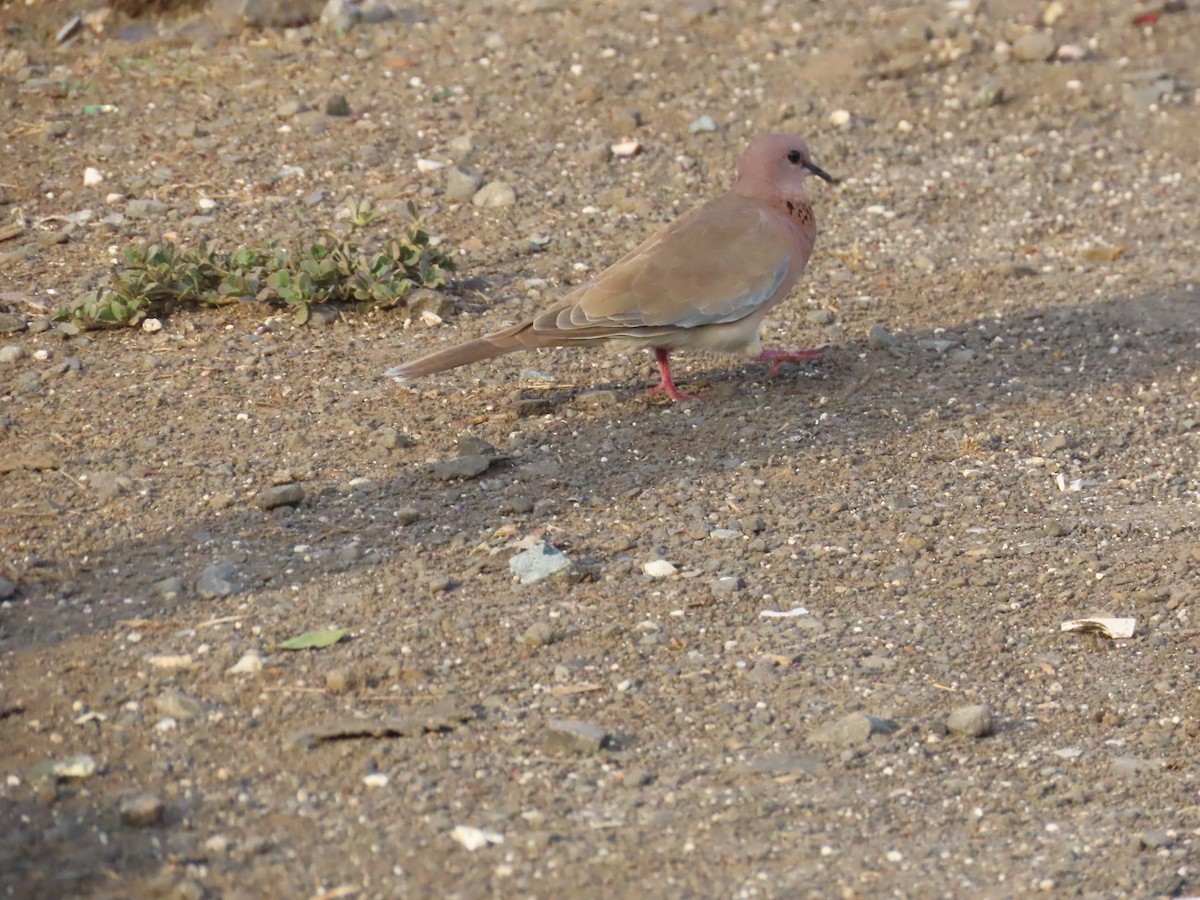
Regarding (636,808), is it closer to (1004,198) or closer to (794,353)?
(794,353)

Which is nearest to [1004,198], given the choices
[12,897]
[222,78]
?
[222,78]

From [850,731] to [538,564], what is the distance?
1011 millimetres

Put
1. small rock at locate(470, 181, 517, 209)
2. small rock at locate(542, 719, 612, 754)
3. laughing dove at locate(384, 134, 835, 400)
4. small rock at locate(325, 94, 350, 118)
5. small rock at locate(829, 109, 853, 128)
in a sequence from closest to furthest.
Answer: small rock at locate(542, 719, 612, 754), laughing dove at locate(384, 134, 835, 400), small rock at locate(470, 181, 517, 209), small rock at locate(325, 94, 350, 118), small rock at locate(829, 109, 853, 128)

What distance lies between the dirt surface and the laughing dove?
24 cm

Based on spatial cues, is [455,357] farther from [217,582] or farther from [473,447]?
[217,582]

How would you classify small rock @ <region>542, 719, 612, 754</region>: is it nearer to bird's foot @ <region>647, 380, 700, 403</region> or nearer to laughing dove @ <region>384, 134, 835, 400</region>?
laughing dove @ <region>384, 134, 835, 400</region>

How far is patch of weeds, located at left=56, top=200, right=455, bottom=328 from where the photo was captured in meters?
5.25

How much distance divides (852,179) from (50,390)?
3750 mm

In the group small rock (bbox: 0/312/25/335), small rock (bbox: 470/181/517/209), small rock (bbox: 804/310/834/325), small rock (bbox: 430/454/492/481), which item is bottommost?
small rock (bbox: 804/310/834/325)

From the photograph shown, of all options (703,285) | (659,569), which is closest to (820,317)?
(703,285)

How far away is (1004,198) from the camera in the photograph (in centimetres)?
691

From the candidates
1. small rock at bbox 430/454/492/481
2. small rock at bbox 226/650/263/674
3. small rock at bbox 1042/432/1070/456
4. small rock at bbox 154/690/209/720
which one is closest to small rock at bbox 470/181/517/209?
small rock at bbox 430/454/492/481

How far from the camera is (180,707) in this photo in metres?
3.34

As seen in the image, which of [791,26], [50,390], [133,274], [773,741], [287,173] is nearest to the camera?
[773,741]
